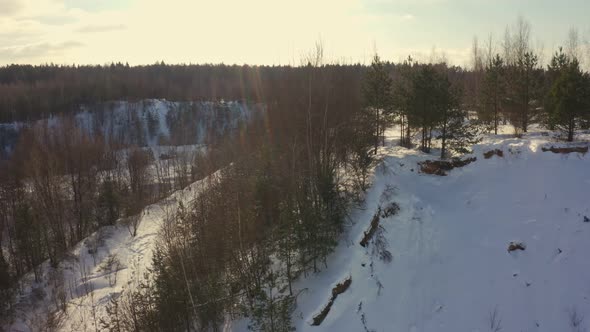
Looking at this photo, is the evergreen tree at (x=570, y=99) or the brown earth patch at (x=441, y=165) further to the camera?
Answer: the brown earth patch at (x=441, y=165)

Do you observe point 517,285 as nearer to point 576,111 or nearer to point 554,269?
point 554,269

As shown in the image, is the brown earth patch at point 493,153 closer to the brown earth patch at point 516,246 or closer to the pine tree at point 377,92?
the pine tree at point 377,92

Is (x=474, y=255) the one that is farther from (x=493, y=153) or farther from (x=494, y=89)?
(x=494, y=89)

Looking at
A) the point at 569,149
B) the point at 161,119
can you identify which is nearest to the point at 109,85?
the point at 161,119

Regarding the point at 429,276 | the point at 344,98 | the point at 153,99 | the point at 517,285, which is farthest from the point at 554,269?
the point at 153,99

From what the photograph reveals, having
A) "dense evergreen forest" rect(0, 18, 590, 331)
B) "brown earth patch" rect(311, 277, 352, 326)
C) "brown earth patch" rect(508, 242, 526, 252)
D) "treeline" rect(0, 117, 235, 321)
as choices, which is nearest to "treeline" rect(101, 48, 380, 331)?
"dense evergreen forest" rect(0, 18, 590, 331)

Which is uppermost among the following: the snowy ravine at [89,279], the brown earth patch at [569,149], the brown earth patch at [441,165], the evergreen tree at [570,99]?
the evergreen tree at [570,99]

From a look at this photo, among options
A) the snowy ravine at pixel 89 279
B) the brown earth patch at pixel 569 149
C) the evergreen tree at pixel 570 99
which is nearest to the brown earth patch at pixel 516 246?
the brown earth patch at pixel 569 149

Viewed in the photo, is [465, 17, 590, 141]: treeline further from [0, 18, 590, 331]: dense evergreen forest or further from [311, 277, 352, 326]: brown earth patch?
[311, 277, 352, 326]: brown earth patch
